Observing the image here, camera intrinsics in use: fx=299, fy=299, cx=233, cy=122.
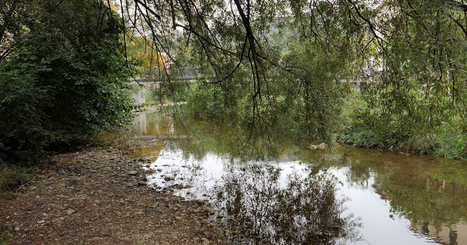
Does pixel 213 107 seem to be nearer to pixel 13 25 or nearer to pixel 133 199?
pixel 133 199

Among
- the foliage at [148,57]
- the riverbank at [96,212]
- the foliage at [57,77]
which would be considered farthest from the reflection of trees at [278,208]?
the foliage at [57,77]

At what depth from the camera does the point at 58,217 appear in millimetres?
3688

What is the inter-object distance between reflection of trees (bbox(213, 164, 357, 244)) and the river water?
0.01 m

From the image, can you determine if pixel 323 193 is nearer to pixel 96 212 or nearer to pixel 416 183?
pixel 416 183

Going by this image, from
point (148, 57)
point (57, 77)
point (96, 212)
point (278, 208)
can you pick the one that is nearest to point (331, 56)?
point (278, 208)

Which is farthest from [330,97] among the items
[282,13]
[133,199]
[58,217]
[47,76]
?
[47,76]

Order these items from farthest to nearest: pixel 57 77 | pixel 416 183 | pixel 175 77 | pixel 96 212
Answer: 1. pixel 416 183
2. pixel 57 77
3. pixel 175 77
4. pixel 96 212

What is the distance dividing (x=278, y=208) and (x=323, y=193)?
3.56 ft

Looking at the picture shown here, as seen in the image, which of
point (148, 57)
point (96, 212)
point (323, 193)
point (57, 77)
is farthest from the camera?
point (148, 57)

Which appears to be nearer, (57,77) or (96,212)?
(96,212)

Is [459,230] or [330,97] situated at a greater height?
[330,97]

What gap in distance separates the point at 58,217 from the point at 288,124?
335cm

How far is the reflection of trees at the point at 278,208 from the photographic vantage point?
163 inches

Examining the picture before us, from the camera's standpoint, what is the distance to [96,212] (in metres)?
3.97
